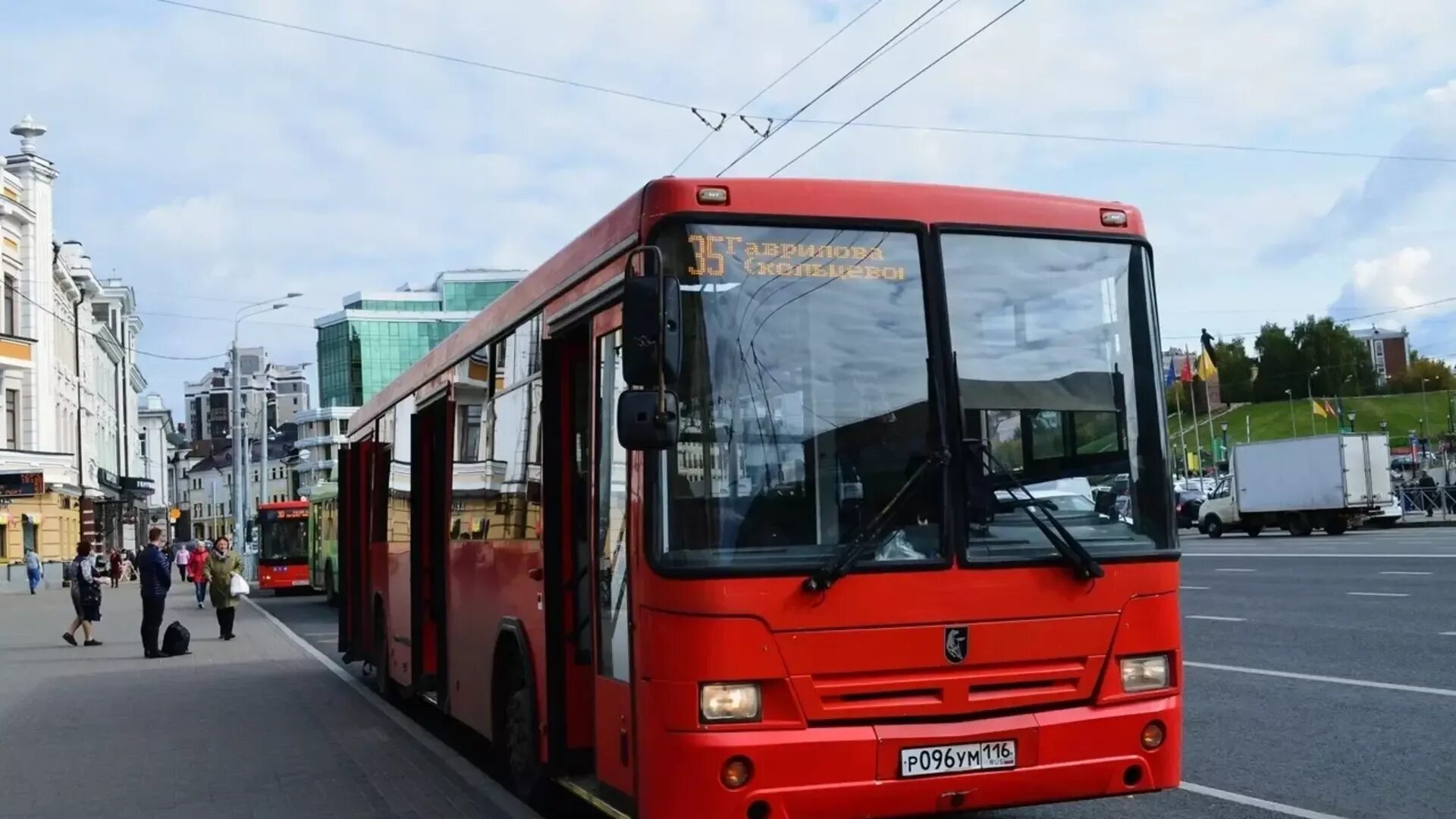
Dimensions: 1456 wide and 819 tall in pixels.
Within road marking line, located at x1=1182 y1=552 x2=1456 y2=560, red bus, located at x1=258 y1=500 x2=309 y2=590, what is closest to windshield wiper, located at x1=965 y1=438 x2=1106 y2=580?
road marking line, located at x1=1182 y1=552 x2=1456 y2=560

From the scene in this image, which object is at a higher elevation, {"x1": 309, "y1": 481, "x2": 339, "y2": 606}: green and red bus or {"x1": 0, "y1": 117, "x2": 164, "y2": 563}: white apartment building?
{"x1": 0, "y1": 117, "x2": 164, "y2": 563}: white apartment building

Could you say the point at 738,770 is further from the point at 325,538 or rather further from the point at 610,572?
the point at 325,538

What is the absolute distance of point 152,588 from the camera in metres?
21.2

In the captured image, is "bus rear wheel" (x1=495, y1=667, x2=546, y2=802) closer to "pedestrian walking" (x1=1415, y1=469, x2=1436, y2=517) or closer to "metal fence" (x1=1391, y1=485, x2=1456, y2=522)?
"metal fence" (x1=1391, y1=485, x2=1456, y2=522)

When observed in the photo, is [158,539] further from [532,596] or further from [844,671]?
[844,671]

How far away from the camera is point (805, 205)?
6285mm

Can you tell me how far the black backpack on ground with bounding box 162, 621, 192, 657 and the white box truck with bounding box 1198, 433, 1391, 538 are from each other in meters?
33.8

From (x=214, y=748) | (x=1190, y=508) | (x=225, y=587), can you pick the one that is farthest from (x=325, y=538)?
(x=1190, y=508)

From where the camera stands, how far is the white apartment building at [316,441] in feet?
401

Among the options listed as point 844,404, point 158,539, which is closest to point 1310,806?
point 844,404

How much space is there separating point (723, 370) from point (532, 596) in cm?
238

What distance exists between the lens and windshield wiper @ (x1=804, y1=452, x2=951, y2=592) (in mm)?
5906

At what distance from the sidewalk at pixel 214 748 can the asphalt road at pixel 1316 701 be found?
10.7 ft

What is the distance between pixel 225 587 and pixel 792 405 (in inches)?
765
